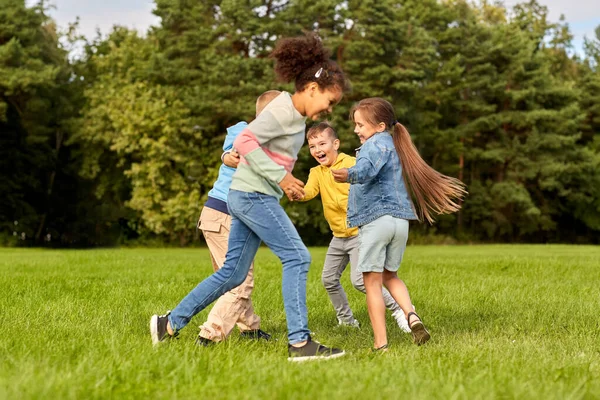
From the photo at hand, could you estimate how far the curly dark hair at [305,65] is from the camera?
16.4 feet

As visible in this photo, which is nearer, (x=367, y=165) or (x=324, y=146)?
(x=367, y=165)

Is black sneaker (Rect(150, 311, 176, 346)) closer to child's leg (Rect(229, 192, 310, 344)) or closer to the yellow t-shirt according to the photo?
child's leg (Rect(229, 192, 310, 344))

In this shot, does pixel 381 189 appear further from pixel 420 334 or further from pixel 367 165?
pixel 420 334

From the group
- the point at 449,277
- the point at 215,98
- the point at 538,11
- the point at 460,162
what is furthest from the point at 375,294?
the point at 538,11

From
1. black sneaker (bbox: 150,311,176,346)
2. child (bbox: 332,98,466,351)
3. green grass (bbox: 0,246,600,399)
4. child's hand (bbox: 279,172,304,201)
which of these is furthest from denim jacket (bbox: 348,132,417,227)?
black sneaker (bbox: 150,311,176,346)

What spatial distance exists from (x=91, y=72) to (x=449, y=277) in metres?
37.0

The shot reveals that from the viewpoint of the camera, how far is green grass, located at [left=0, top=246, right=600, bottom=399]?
3.53 metres

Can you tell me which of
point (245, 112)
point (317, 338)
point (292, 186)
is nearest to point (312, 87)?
point (292, 186)

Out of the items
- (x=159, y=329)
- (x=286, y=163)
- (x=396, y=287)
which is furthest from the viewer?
(x=396, y=287)

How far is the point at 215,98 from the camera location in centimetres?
3500

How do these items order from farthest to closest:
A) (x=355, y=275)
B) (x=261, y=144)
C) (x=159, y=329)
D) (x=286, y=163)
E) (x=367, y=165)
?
(x=355, y=275)
(x=367, y=165)
(x=159, y=329)
(x=286, y=163)
(x=261, y=144)

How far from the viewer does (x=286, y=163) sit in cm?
504

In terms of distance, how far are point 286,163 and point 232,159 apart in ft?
2.00

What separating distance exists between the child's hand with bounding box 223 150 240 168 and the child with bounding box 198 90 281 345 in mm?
16
